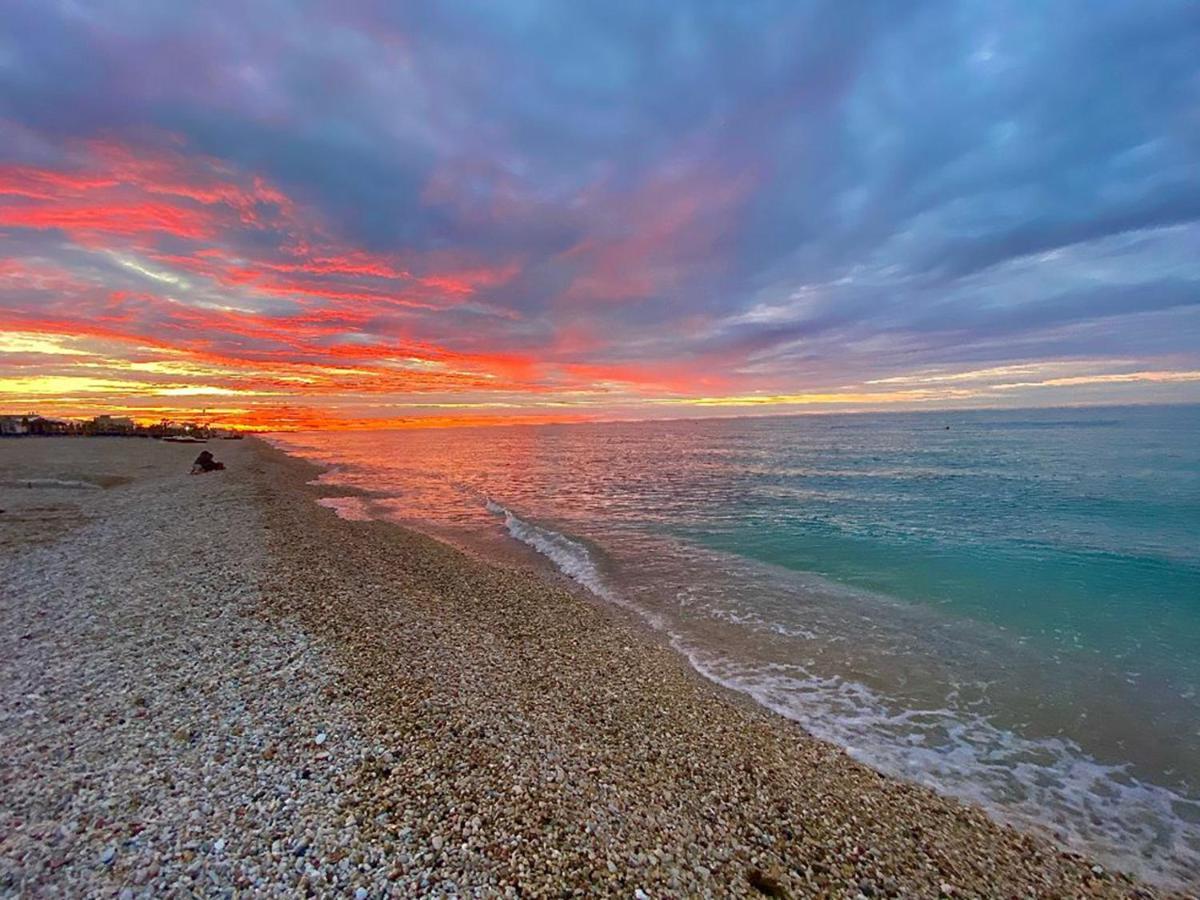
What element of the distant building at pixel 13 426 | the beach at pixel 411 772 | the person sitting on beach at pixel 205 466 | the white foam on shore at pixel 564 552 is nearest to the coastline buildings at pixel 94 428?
the distant building at pixel 13 426

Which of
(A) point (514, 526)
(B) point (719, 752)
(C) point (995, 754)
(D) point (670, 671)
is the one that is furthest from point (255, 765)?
(A) point (514, 526)

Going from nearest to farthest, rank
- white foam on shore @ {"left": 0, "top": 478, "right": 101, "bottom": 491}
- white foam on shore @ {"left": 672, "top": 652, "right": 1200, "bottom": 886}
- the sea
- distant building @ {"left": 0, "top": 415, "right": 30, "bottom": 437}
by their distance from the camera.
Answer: white foam on shore @ {"left": 672, "top": 652, "right": 1200, "bottom": 886}, the sea, white foam on shore @ {"left": 0, "top": 478, "right": 101, "bottom": 491}, distant building @ {"left": 0, "top": 415, "right": 30, "bottom": 437}

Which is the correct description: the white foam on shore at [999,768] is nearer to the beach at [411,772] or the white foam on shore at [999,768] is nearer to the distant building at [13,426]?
the beach at [411,772]

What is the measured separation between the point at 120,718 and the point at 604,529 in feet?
60.9

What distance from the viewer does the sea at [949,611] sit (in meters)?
7.63

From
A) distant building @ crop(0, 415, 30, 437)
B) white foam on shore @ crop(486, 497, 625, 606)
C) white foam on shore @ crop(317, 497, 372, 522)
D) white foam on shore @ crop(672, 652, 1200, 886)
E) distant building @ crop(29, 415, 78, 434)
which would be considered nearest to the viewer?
white foam on shore @ crop(672, 652, 1200, 886)

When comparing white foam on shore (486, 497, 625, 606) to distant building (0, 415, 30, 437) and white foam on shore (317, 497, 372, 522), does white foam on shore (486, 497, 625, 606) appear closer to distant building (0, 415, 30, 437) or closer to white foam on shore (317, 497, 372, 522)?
white foam on shore (317, 497, 372, 522)

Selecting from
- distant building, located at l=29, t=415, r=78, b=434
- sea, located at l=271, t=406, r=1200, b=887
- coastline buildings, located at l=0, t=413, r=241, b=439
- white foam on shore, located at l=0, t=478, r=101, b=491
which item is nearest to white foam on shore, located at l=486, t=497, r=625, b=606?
sea, located at l=271, t=406, r=1200, b=887

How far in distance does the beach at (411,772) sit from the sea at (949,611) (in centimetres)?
142

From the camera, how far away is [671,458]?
2484 inches

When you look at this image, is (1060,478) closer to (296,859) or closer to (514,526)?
(514,526)

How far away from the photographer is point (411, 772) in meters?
5.59

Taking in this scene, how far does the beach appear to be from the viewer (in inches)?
178

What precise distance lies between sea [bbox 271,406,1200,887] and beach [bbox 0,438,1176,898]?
142 cm
